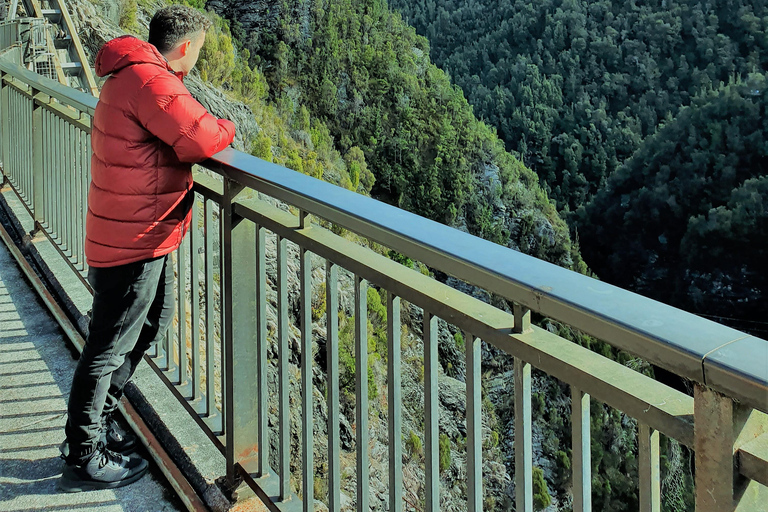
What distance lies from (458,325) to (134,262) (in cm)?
100

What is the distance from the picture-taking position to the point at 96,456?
6.01 ft

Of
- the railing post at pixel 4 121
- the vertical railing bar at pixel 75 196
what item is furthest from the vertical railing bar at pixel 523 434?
the railing post at pixel 4 121

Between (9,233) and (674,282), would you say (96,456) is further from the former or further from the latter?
(674,282)

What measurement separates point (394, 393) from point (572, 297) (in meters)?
0.44

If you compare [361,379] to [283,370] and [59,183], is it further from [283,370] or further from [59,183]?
[59,183]

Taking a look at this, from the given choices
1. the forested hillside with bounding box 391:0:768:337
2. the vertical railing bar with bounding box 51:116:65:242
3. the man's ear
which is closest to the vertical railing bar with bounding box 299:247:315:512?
the man's ear

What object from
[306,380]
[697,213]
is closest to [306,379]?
[306,380]

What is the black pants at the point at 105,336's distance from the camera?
5.74ft

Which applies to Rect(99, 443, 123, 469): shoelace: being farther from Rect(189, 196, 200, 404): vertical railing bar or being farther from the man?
Rect(189, 196, 200, 404): vertical railing bar

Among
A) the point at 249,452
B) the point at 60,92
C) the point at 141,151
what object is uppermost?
the point at 60,92

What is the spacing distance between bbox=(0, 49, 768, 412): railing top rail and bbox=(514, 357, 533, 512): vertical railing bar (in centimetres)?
12

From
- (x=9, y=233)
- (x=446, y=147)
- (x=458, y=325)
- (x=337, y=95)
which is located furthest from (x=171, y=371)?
(x=446, y=147)

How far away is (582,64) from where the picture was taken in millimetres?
74750

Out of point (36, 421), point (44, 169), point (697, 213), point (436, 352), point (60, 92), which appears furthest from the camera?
point (697, 213)
